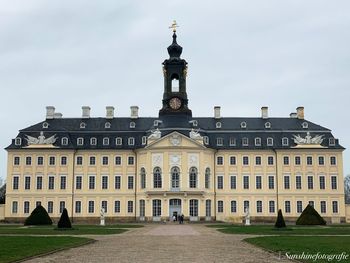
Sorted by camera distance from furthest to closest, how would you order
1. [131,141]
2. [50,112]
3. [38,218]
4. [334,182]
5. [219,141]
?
[50,112]
[219,141]
[131,141]
[334,182]
[38,218]

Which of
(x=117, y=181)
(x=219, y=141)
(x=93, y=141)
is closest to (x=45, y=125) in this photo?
(x=93, y=141)

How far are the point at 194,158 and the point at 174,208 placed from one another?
604 cm

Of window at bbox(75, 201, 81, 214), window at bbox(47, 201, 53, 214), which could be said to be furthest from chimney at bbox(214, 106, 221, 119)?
window at bbox(47, 201, 53, 214)

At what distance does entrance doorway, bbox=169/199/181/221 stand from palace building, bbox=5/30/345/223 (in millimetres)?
3439

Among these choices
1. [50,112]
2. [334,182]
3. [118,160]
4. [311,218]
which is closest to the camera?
[311,218]

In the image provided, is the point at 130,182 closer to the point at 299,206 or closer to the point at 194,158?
the point at 194,158

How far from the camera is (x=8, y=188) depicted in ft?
197

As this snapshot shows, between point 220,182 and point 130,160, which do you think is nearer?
point 220,182

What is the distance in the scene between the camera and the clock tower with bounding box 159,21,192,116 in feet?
203

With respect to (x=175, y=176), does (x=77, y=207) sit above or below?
below

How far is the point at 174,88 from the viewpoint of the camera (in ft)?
208

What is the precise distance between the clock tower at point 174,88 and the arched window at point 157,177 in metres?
7.77

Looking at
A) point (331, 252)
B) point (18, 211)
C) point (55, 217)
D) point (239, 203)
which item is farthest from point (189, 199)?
point (331, 252)

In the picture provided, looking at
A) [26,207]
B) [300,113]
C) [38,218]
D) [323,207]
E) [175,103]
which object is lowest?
[38,218]
